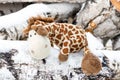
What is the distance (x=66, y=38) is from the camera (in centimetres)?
104

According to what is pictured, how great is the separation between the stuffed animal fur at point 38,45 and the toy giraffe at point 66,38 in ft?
0.05

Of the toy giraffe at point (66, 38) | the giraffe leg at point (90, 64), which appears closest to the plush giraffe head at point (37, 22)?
the toy giraffe at point (66, 38)

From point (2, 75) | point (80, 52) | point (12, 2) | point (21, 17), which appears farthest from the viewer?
point (12, 2)

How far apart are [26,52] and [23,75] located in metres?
0.08

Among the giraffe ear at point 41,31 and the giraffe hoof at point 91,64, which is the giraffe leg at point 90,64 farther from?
the giraffe ear at point 41,31

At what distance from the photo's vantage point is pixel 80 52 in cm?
109

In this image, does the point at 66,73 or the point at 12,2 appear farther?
the point at 12,2

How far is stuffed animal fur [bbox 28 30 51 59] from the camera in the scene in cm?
99

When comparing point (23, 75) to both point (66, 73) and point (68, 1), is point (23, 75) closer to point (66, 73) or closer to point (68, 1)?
point (66, 73)

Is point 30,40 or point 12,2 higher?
point 12,2

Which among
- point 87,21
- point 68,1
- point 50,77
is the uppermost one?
point 68,1

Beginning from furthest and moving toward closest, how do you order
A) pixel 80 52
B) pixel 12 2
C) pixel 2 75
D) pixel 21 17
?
pixel 12 2, pixel 21 17, pixel 80 52, pixel 2 75

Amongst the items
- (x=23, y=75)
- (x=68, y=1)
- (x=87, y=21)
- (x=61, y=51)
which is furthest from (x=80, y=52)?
(x=68, y=1)

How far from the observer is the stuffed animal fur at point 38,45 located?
0.99 meters
